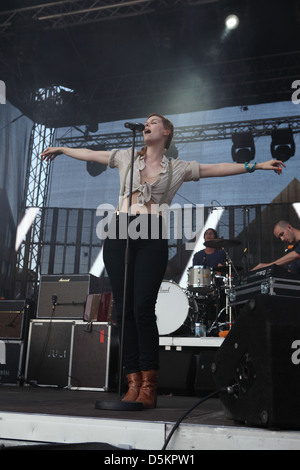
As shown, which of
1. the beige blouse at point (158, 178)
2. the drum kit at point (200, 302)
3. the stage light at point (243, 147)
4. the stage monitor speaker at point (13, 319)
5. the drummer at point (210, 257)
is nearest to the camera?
the beige blouse at point (158, 178)

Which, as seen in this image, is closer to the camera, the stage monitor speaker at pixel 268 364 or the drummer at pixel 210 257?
the stage monitor speaker at pixel 268 364

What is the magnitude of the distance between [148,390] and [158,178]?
97 centimetres

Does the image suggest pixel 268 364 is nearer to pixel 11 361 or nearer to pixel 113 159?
pixel 113 159

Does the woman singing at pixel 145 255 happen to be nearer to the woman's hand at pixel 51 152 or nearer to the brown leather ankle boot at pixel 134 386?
the brown leather ankle boot at pixel 134 386

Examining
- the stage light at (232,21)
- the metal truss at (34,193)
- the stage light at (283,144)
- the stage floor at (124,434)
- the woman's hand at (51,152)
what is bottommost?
the stage floor at (124,434)

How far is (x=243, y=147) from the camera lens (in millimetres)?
7793

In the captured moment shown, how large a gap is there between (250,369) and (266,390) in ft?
0.43

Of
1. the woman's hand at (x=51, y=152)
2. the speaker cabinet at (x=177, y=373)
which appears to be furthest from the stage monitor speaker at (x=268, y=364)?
the speaker cabinet at (x=177, y=373)

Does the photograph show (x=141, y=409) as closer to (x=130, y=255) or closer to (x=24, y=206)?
(x=130, y=255)

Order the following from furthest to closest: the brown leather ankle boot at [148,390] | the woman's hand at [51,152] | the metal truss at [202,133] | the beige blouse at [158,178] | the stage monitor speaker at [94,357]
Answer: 1. the metal truss at [202,133]
2. the stage monitor speaker at [94,357]
3. the woman's hand at [51,152]
4. the beige blouse at [158,178]
5. the brown leather ankle boot at [148,390]

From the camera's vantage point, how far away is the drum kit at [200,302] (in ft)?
15.9

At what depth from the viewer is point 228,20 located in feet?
20.8

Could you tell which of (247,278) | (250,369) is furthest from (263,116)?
(250,369)

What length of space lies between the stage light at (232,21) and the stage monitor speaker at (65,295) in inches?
164
